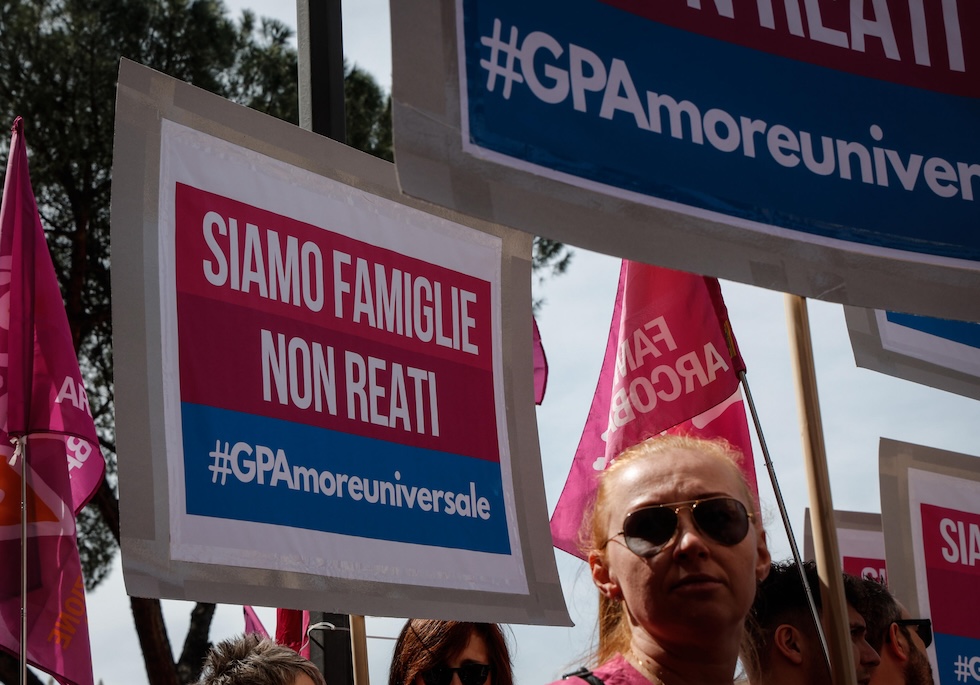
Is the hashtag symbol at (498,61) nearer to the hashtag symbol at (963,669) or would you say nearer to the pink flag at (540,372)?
the hashtag symbol at (963,669)

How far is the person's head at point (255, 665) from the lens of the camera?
2924 millimetres

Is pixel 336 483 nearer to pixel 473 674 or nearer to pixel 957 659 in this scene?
pixel 473 674

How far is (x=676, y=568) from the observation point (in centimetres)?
167

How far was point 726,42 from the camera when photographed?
67.4 inches

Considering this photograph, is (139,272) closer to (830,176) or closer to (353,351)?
(353,351)

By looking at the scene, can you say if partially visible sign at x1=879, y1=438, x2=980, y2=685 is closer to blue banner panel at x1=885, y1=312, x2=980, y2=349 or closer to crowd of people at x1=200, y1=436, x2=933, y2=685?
blue banner panel at x1=885, y1=312, x2=980, y2=349

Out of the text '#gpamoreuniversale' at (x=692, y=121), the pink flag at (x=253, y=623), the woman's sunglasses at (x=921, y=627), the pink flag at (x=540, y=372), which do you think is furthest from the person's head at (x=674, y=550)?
the pink flag at (x=253, y=623)

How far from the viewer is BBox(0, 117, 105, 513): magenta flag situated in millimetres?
4430

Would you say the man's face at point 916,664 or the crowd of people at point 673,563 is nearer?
the crowd of people at point 673,563

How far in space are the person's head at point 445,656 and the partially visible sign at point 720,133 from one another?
7.06ft

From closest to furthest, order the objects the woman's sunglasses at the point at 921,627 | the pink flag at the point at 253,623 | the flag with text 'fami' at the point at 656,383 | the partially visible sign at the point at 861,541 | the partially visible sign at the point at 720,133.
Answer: the partially visible sign at the point at 720,133, the woman's sunglasses at the point at 921,627, the flag with text 'fami' at the point at 656,383, the partially visible sign at the point at 861,541, the pink flag at the point at 253,623

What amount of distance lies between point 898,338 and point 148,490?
231 cm

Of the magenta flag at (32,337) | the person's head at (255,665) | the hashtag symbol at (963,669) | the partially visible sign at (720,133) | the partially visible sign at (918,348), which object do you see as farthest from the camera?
the hashtag symbol at (963,669)

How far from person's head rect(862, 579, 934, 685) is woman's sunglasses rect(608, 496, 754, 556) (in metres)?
1.38
